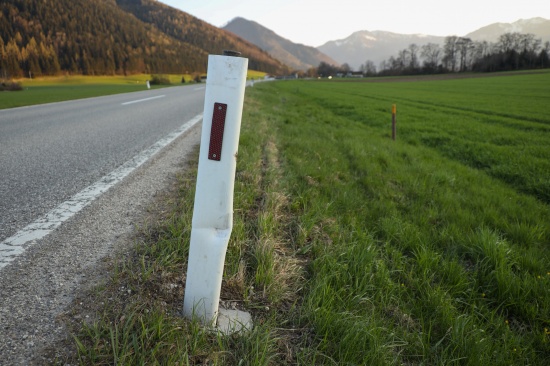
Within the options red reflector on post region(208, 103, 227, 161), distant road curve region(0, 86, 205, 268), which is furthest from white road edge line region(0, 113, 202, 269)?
red reflector on post region(208, 103, 227, 161)

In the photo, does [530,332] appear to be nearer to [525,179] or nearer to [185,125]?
[525,179]

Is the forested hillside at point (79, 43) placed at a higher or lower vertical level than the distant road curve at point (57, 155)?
higher

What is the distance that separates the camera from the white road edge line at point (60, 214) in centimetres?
172

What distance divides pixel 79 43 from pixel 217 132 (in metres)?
77.5

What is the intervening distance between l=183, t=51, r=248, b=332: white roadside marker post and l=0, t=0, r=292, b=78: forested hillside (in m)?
51.1

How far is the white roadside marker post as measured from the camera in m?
1.18

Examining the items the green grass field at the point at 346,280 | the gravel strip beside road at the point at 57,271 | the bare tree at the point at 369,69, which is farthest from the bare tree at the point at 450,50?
the gravel strip beside road at the point at 57,271

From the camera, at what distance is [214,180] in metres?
1.22

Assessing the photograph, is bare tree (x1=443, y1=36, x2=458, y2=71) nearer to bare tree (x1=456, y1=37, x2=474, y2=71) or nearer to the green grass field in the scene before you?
bare tree (x1=456, y1=37, x2=474, y2=71)

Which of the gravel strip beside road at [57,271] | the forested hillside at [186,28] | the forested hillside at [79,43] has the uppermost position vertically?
the forested hillside at [186,28]

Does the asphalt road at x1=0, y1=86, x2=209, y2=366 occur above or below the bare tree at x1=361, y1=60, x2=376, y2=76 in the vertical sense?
below

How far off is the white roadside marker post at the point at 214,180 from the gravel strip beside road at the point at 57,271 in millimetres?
534

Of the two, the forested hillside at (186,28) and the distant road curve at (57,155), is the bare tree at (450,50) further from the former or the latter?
the distant road curve at (57,155)

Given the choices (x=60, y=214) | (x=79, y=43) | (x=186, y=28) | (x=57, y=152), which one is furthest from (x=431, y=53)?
(x=60, y=214)
